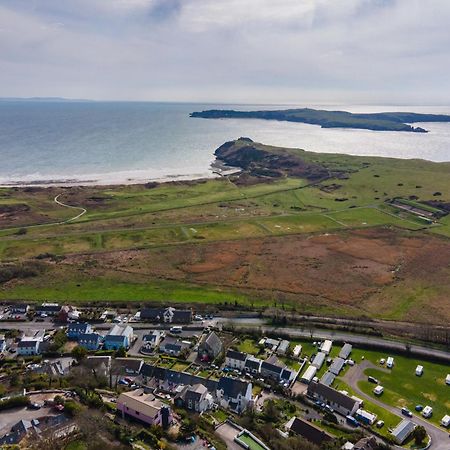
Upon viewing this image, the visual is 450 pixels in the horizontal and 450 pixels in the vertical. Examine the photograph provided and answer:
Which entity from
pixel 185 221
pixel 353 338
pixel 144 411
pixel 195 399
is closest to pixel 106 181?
pixel 185 221

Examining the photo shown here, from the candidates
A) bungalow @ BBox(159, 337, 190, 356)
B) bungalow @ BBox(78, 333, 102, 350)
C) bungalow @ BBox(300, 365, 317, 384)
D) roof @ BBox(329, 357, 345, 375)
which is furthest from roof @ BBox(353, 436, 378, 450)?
bungalow @ BBox(78, 333, 102, 350)

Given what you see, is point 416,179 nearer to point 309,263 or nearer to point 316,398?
point 309,263

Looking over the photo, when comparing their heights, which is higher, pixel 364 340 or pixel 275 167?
pixel 275 167

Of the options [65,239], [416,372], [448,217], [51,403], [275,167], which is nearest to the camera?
[51,403]

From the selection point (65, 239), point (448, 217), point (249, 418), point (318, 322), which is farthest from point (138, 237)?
point (448, 217)

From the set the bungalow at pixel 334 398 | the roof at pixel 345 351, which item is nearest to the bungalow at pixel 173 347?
the bungalow at pixel 334 398

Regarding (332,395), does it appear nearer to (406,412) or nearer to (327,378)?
(327,378)
